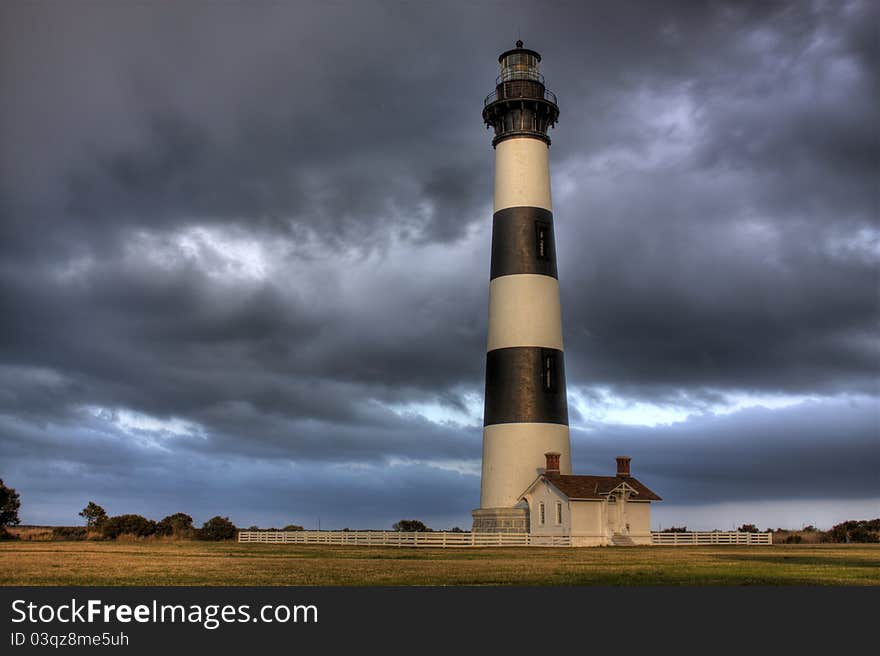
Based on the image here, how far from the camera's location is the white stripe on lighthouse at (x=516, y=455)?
141 feet

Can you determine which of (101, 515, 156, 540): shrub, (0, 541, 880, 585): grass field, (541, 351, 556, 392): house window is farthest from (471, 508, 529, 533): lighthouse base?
(101, 515, 156, 540): shrub

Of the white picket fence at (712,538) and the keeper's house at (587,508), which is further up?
the keeper's house at (587,508)

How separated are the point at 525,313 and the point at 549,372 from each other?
304cm

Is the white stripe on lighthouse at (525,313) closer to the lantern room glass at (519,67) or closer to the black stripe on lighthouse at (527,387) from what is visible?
the black stripe on lighthouse at (527,387)

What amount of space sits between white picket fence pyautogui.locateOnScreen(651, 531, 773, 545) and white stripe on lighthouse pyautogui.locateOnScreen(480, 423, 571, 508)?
6468 millimetres

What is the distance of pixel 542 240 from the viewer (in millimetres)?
45062

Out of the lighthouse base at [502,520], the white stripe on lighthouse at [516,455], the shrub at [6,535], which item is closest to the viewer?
the white stripe on lighthouse at [516,455]

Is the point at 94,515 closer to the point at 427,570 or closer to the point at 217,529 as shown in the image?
the point at 217,529

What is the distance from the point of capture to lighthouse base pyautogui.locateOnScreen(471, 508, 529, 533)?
43.3 m

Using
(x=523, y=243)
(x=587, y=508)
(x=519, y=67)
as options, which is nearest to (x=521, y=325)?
(x=523, y=243)

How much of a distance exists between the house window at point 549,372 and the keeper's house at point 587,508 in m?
3.19

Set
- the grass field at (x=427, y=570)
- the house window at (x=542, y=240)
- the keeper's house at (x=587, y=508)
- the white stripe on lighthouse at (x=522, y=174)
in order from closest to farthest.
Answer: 1. the grass field at (x=427, y=570)
2. the keeper's house at (x=587, y=508)
3. the house window at (x=542, y=240)
4. the white stripe on lighthouse at (x=522, y=174)

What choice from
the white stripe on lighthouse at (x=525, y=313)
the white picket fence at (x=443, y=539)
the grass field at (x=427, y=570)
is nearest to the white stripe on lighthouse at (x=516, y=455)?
the white picket fence at (x=443, y=539)

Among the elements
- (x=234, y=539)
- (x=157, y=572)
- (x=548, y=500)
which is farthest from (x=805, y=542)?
(x=157, y=572)
